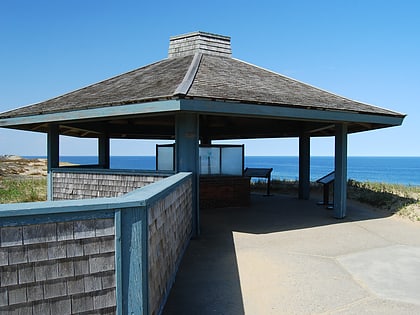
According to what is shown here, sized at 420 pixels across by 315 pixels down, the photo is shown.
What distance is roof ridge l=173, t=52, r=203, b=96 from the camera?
639cm

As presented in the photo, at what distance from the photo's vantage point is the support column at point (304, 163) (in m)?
13.3

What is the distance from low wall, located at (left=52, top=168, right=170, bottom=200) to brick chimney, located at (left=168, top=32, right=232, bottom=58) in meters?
5.23

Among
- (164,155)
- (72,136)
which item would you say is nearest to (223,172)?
(164,155)

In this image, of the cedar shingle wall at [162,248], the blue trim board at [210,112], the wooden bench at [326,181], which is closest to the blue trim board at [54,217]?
the cedar shingle wall at [162,248]

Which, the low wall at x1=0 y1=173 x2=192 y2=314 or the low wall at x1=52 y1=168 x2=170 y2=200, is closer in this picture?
the low wall at x1=0 y1=173 x2=192 y2=314

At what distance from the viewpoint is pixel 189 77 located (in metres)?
7.78

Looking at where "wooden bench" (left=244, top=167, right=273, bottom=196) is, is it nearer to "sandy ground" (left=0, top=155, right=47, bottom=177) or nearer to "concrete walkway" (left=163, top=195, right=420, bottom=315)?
"concrete walkway" (left=163, top=195, right=420, bottom=315)

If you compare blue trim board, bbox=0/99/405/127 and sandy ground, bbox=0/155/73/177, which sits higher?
blue trim board, bbox=0/99/405/127

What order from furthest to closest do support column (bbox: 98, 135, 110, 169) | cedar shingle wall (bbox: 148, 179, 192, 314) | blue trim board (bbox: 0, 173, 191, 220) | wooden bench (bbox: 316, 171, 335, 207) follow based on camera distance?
support column (bbox: 98, 135, 110, 169) → wooden bench (bbox: 316, 171, 335, 207) → cedar shingle wall (bbox: 148, 179, 192, 314) → blue trim board (bbox: 0, 173, 191, 220)

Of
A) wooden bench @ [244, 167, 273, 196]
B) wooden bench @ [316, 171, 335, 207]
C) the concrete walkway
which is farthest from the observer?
wooden bench @ [244, 167, 273, 196]

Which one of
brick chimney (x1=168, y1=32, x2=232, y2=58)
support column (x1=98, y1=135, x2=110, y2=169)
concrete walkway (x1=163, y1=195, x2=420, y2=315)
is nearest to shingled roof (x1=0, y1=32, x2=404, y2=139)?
brick chimney (x1=168, y1=32, x2=232, y2=58)

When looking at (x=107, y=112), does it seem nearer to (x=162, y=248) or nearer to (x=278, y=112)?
(x=278, y=112)

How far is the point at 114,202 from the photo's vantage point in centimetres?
249

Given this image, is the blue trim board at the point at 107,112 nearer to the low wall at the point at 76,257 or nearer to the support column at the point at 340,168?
the low wall at the point at 76,257
